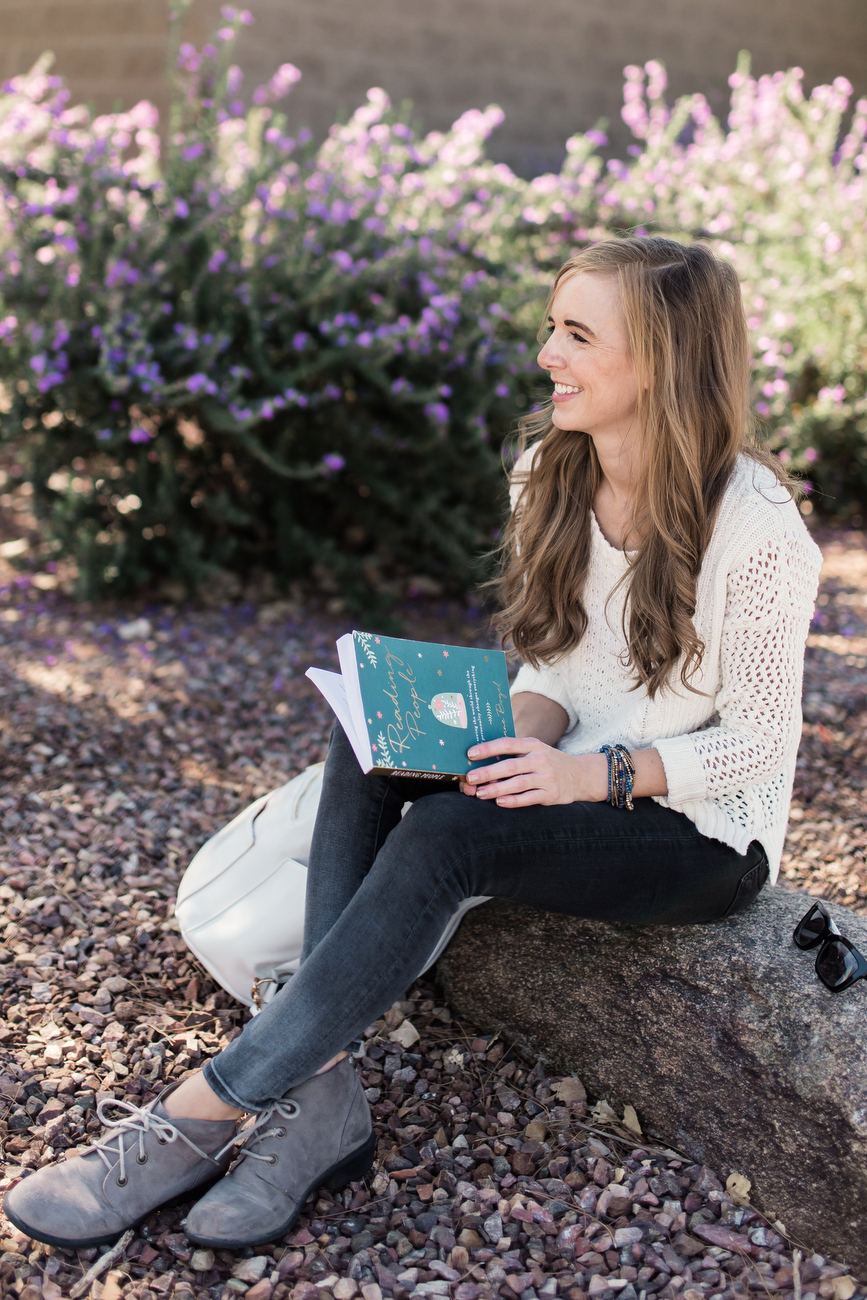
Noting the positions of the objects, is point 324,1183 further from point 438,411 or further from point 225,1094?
point 438,411

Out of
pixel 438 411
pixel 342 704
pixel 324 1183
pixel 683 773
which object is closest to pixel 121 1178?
pixel 324 1183

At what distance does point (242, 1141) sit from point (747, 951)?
34.3 inches

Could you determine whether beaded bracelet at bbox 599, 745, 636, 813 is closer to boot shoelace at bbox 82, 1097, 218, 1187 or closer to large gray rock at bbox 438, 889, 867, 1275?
large gray rock at bbox 438, 889, 867, 1275

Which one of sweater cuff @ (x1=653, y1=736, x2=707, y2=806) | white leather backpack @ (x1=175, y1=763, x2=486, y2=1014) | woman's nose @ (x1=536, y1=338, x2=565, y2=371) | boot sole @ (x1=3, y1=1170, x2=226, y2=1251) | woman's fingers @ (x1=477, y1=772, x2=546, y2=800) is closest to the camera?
boot sole @ (x1=3, y1=1170, x2=226, y2=1251)

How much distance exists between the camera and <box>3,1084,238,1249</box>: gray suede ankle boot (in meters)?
1.57

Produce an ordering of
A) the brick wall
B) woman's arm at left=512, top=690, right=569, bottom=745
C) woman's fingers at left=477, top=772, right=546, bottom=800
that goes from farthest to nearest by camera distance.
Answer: the brick wall
woman's arm at left=512, top=690, right=569, bottom=745
woman's fingers at left=477, top=772, right=546, bottom=800

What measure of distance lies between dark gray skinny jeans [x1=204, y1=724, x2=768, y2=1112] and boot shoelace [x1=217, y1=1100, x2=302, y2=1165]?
30 millimetres

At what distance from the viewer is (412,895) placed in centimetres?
159

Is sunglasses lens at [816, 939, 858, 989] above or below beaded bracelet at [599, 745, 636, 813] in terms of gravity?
below

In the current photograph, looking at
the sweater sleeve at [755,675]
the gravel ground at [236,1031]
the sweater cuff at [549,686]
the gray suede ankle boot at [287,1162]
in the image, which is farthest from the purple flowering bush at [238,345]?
the gray suede ankle boot at [287,1162]

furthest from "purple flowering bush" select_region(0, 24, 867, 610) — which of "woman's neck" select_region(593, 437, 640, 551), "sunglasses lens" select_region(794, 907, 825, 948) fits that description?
"sunglasses lens" select_region(794, 907, 825, 948)

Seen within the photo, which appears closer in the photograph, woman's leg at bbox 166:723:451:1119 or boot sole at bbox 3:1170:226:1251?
boot sole at bbox 3:1170:226:1251

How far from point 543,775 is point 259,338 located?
2.62 metres

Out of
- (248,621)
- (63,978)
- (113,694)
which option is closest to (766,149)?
(248,621)
